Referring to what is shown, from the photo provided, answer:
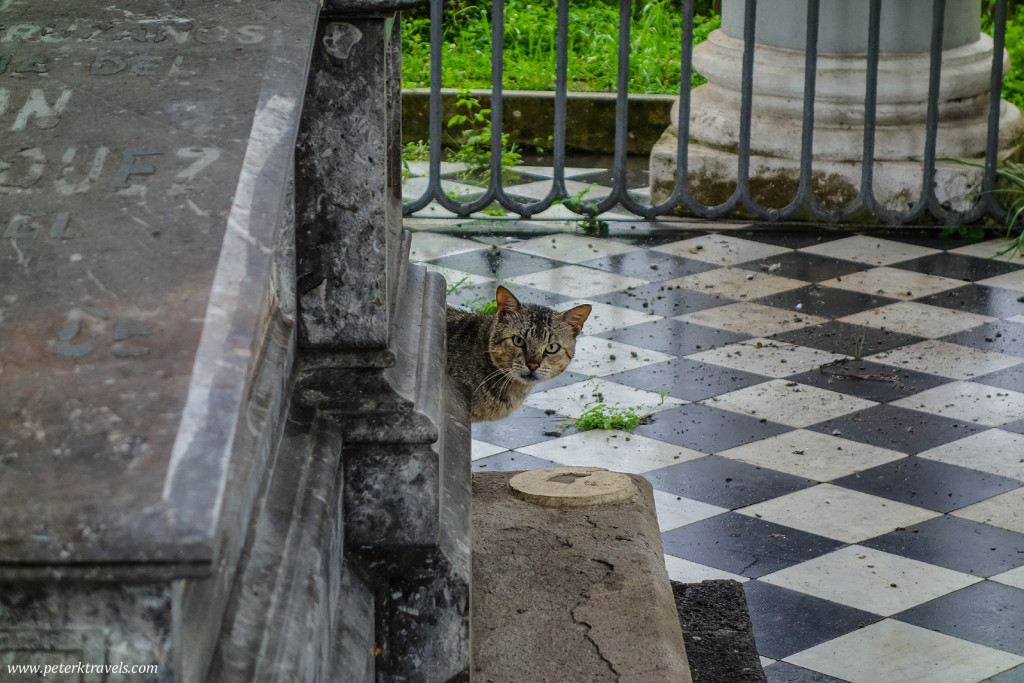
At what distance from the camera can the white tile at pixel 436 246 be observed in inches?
241

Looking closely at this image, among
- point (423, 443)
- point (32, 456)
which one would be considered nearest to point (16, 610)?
point (32, 456)

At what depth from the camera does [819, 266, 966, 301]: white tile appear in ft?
18.1

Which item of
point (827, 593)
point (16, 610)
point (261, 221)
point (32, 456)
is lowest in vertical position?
point (827, 593)

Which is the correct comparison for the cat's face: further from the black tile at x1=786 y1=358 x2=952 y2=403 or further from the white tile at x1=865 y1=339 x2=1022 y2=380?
the white tile at x1=865 y1=339 x2=1022 y2=380

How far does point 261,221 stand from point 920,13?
6010 millimetres

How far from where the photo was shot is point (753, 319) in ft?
17.2

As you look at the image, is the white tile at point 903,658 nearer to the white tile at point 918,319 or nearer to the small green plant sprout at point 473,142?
the white tile at point 918,319

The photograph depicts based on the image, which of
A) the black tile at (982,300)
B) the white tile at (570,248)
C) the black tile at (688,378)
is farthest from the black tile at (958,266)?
the black tile at (688,378)

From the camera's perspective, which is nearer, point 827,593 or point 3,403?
point 3,403

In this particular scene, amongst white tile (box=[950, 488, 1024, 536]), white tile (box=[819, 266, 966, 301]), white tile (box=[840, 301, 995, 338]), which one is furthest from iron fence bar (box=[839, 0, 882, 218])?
white tile (box=[950, 488, 1024, 536])

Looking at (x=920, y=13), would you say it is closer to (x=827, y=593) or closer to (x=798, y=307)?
(x=798, y=307)

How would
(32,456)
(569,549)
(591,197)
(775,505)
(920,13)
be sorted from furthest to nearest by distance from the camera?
1. (591,197)
2. (920,13)
3. (775,505)
4. (569,549)
5. (32,456)

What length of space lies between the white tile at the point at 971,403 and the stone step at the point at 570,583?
1735 mm

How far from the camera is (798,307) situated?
537cm
